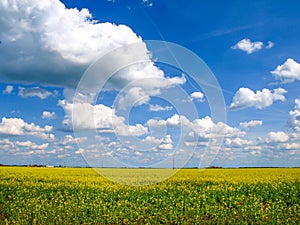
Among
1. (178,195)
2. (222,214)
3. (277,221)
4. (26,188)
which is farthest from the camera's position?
(26,188)

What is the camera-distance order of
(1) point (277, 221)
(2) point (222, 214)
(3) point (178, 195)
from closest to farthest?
(1) point (277, 221) → (2) point (222, 214) → (3) point (178, 195)

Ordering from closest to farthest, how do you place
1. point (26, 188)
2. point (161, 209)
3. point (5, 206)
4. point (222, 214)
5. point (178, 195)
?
point (222, 214) → point (161, 209) → point (5, 206) → point (178, 195) → point (26, 188)

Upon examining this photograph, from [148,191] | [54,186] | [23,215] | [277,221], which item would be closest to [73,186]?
[54,186]

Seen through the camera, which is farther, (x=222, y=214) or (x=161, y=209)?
(x=161, y=209)

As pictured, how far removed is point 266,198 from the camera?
19.2 metres

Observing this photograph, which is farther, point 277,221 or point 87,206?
point 87,206

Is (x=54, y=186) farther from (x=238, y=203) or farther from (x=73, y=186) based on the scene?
(x=238, y=203)

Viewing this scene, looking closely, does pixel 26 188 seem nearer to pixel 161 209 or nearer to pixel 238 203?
pixel 161 209

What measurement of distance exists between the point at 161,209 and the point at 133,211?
4.31 feet

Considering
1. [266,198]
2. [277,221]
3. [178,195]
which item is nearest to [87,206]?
[178,195]

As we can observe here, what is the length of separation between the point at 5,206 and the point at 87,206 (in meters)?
4.25

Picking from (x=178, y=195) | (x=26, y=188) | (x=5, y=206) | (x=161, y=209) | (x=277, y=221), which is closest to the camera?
(x=277, y=221)

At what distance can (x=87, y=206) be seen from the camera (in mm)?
16109

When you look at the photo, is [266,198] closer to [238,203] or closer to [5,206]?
[238,203]
